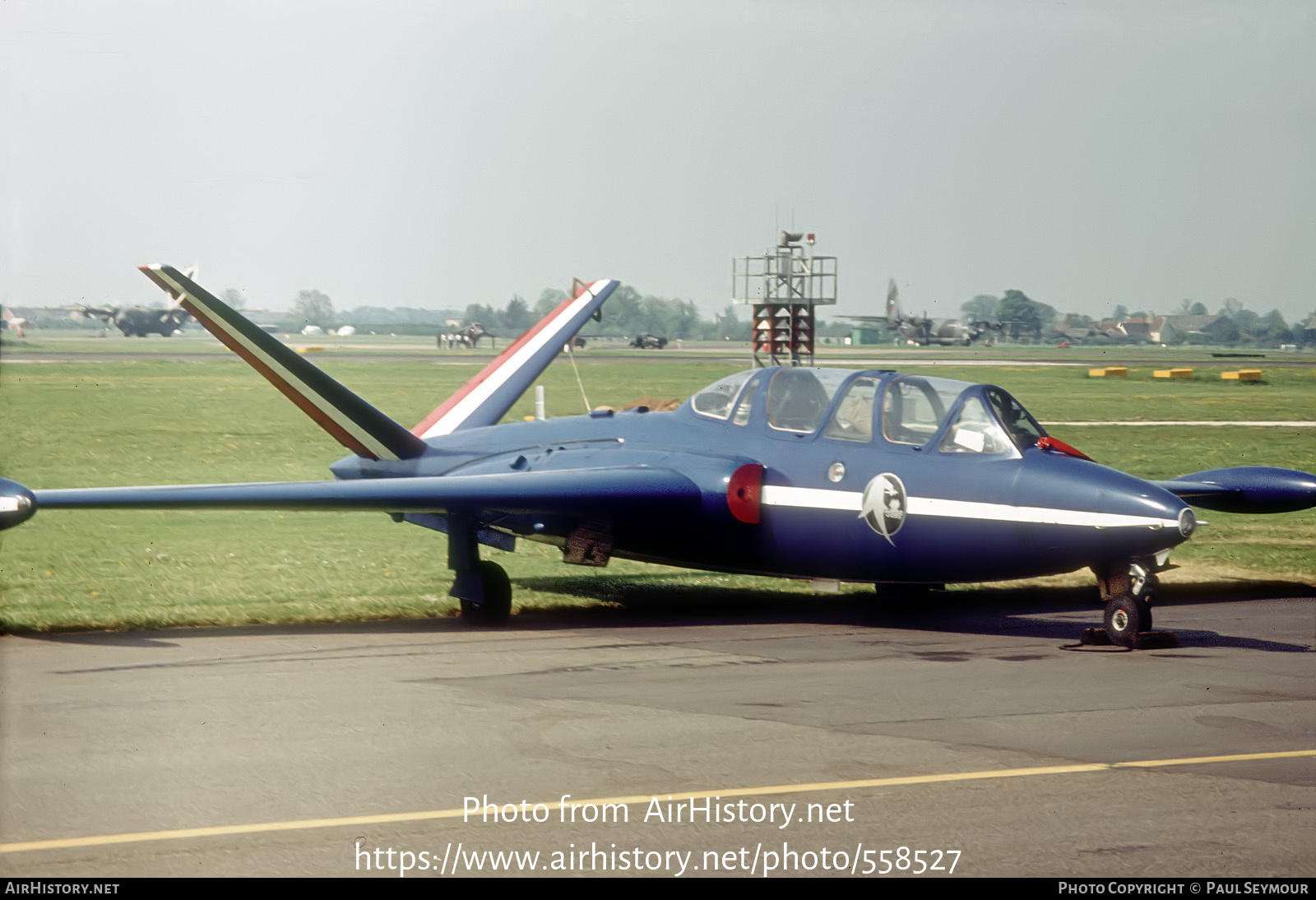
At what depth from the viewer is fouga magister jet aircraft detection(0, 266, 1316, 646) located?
12094 mm

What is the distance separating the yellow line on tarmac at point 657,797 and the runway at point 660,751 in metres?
0.03

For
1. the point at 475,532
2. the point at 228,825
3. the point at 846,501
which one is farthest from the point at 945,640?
the point at 228,825

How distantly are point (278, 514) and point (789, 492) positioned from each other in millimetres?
12358

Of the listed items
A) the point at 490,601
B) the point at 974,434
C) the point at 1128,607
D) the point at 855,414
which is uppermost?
the point at 855,414

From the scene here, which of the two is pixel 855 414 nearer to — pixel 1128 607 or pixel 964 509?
pixel 964 509

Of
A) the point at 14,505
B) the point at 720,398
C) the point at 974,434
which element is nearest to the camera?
the point at 14,505

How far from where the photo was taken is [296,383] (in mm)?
15773

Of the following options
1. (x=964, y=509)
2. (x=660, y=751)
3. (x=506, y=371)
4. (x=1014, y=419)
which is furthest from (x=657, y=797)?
(x=506, y=371)

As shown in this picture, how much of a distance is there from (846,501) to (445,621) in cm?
428

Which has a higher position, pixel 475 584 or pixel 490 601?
pixel 475 584

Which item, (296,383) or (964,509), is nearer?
(964,509)

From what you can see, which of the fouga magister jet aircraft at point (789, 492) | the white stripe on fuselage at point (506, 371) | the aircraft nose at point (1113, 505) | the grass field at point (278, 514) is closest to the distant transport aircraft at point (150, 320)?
the grass field at point (278, 514)

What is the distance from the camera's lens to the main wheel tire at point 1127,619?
1206 centimetres

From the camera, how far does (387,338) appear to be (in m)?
115
